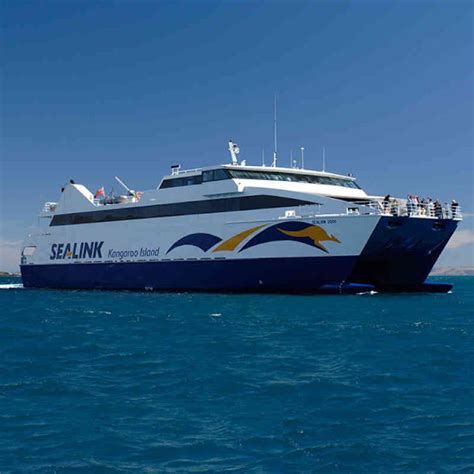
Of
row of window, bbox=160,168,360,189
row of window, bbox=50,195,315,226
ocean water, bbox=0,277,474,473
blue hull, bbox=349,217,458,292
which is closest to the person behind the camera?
ocean water, bbox=0,277,474,473

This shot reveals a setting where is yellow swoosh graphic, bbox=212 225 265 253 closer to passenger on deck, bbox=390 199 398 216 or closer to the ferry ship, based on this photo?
the ferry ship

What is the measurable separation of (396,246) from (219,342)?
16037 mm

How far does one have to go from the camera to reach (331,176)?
36.0 metres

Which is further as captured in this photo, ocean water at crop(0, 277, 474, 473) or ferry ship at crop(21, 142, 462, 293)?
ferry ship at crop(21, 142, 462, 293)

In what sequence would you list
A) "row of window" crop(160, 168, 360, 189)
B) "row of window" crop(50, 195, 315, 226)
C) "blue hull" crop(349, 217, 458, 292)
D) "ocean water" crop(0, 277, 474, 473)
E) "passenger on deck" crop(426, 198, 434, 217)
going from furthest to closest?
"row of window" crop(160, 168, 360, 189) → "row of window" crop(50, 195, 315, 226) → "passenger on deck" crop(426, 198, 434, 217) → "blue hull" crop(349, 217, 458, 292) → "ocean water" crop(0, 277, 474, 473)

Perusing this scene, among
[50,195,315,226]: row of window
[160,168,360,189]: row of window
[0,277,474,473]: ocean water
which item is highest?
[160,168,360,189]: row of window

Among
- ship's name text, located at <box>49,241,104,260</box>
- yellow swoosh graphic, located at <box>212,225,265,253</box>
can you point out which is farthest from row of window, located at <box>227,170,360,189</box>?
ship's name text, located at <box>49,241,104,260</box>

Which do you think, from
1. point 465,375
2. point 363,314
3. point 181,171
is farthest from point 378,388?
point 181,171

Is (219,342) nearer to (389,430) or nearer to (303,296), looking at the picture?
(389,430)

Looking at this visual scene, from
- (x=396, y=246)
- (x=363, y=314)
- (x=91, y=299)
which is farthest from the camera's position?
(x=91, y=299)

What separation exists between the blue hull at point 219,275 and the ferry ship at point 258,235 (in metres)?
0.05

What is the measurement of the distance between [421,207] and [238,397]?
22719 mm

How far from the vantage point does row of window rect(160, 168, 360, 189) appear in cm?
3278

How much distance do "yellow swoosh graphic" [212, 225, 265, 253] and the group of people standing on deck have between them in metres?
6.29
